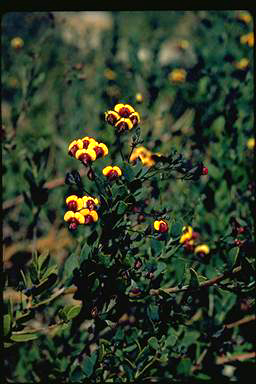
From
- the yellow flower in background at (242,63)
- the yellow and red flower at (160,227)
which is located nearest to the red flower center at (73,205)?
the yellow and red flower at (160,227)

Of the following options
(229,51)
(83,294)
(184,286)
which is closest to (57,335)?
(83,294)

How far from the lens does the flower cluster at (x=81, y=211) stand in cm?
119

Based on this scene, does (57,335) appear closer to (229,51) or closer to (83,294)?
(83,294)

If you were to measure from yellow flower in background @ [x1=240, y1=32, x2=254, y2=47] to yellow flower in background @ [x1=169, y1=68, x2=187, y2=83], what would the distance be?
1.40 feet

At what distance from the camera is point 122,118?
125cm

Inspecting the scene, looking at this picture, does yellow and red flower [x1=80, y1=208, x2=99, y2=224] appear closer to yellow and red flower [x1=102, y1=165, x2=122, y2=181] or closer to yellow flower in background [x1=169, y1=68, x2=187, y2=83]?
yellow and red flower [x1=102, y1=165, x2=122, y2=181]

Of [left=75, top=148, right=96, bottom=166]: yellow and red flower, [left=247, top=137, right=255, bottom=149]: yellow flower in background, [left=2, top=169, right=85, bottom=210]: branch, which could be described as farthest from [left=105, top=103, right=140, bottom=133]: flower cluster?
[left=247, top=137, right=255, bottom=149]: yellow flower in background

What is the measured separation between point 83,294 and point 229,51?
1.89 meters

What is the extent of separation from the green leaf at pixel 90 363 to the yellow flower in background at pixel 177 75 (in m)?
2.13

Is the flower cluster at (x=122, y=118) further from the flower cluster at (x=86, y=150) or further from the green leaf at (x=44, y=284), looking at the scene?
the green leaf at (x=44, y=284)

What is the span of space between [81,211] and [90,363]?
0.48 metres

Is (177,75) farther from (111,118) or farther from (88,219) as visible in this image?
(88,219)

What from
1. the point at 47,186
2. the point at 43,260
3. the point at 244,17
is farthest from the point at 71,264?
the point at 244,17

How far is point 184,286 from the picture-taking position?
1.25 metres
